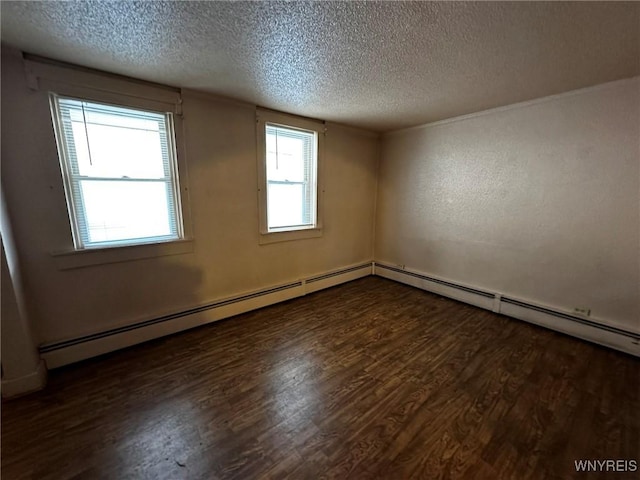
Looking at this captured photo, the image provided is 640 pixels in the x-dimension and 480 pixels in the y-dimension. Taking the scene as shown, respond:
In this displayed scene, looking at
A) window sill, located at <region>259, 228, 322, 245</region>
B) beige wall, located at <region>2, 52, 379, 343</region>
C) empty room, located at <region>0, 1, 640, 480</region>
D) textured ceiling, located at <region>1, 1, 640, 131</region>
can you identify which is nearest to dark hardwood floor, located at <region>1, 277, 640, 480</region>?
empty room, located at <region>0, 1, 640, 480</region>

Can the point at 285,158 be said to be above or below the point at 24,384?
above

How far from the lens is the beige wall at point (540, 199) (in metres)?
2.26

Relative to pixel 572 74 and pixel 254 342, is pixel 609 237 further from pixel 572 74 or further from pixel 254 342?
pixel 254 342

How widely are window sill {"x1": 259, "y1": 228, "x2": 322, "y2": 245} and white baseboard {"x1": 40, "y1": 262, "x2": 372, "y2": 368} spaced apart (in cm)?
58

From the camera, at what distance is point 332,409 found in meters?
1.74

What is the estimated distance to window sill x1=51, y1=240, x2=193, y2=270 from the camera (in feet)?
6.76

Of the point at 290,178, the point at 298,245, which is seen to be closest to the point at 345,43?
the point at 290,178

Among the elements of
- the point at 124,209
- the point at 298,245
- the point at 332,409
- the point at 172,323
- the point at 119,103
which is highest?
the point at 119,103

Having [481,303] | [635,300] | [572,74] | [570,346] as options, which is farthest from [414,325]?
[572,74]

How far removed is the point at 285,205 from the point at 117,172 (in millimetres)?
1717

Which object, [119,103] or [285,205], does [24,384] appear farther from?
[285,205]

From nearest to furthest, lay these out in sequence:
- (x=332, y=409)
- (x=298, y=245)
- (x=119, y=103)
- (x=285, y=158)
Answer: (x=332, y=409)
(x=119, y=103)
(x=285, y=158)
(x=298, y=245)

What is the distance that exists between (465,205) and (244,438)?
3.25m

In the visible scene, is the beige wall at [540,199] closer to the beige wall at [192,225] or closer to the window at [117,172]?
the beige wall at [192,225]
